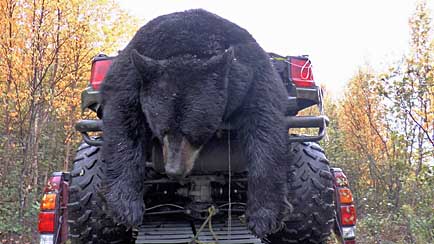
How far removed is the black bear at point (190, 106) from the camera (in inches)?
90.7

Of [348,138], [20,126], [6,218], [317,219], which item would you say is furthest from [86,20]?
[348,138]

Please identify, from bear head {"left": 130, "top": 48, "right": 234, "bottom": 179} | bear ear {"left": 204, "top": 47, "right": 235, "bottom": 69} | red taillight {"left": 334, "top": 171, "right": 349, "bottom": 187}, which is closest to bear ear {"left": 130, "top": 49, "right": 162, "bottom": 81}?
bear head {"left": 130, "top": 48, "right": 234, "bottom": 179}

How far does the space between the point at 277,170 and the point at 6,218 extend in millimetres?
7343

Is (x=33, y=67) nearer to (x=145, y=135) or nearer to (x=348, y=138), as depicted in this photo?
(x=145, y=135)

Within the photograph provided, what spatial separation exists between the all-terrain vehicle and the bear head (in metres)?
0.40

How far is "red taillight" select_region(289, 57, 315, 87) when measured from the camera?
127 inches

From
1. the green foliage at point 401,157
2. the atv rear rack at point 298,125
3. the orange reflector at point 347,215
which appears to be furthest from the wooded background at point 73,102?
the atv rear rack at point 298,125

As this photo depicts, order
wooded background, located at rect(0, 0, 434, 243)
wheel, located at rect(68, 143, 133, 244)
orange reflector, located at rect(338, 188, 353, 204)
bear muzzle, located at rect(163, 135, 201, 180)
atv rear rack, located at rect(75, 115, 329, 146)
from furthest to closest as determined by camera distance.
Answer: wooded background, located at rect(0, 0, 434, 243), orange reflector, located at rect(338, 188, 353, 204), wheel, located at rect(68, 143, 133, 244), atv rear rack, located at rect(75, 115, 329, 146), bear muzzle, located at rect(163, 135, 201, 180)

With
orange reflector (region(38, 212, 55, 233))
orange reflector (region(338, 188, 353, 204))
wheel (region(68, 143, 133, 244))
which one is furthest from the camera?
orange reflector (region(338, 188, 353, 204))

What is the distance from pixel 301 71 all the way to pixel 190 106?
50.4 inches

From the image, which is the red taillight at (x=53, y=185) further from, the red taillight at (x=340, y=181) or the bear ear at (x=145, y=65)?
the red taillight at (x=340, y=181)

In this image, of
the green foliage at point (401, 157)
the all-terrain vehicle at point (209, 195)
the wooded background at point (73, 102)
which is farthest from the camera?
the wooded background at point (73, 102)

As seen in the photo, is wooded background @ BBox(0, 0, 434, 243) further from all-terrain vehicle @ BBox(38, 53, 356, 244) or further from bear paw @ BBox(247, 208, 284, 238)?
bear paw @ BBox(247, 208, 284, 238)

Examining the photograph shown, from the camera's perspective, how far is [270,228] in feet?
7.95
